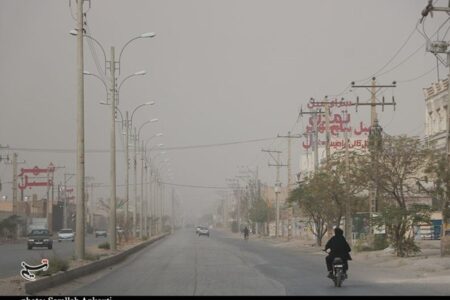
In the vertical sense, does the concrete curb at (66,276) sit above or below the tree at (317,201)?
below

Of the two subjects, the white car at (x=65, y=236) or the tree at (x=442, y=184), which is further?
the white car at (x=65, y=236)

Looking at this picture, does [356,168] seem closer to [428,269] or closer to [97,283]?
[428,269]

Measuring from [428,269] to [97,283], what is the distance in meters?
13.6

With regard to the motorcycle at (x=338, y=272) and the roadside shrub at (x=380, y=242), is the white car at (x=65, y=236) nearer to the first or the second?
the roadside shrub at (x=380, y=242)

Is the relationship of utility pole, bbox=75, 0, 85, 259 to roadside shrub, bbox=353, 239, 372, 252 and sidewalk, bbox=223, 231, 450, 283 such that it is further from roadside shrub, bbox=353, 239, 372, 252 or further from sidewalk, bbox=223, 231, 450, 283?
roadside shrub, bbox=353, 239, 372, 252

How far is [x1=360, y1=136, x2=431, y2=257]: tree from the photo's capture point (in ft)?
133

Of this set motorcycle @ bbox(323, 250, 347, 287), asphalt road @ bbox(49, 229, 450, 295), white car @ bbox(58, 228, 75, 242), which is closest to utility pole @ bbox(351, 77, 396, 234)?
asphalt road @ bbox(49, 229, 450, 295)

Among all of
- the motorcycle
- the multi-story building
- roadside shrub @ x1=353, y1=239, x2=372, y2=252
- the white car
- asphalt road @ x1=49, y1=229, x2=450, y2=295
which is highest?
the multi-story building

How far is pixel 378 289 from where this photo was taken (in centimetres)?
2134

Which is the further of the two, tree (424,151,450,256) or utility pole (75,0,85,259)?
tree (424,151,450,256)

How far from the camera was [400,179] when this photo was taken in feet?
136

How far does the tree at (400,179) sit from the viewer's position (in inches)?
1593

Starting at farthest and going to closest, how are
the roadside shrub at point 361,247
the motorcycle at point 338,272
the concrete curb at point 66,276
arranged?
the roadside shrub at point 361,247 → the motorcycle at point 338,272 → the concrete curb at point 66,276

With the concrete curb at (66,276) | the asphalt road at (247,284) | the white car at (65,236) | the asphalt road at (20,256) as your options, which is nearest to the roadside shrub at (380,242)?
the concrete curb at (66,276)
